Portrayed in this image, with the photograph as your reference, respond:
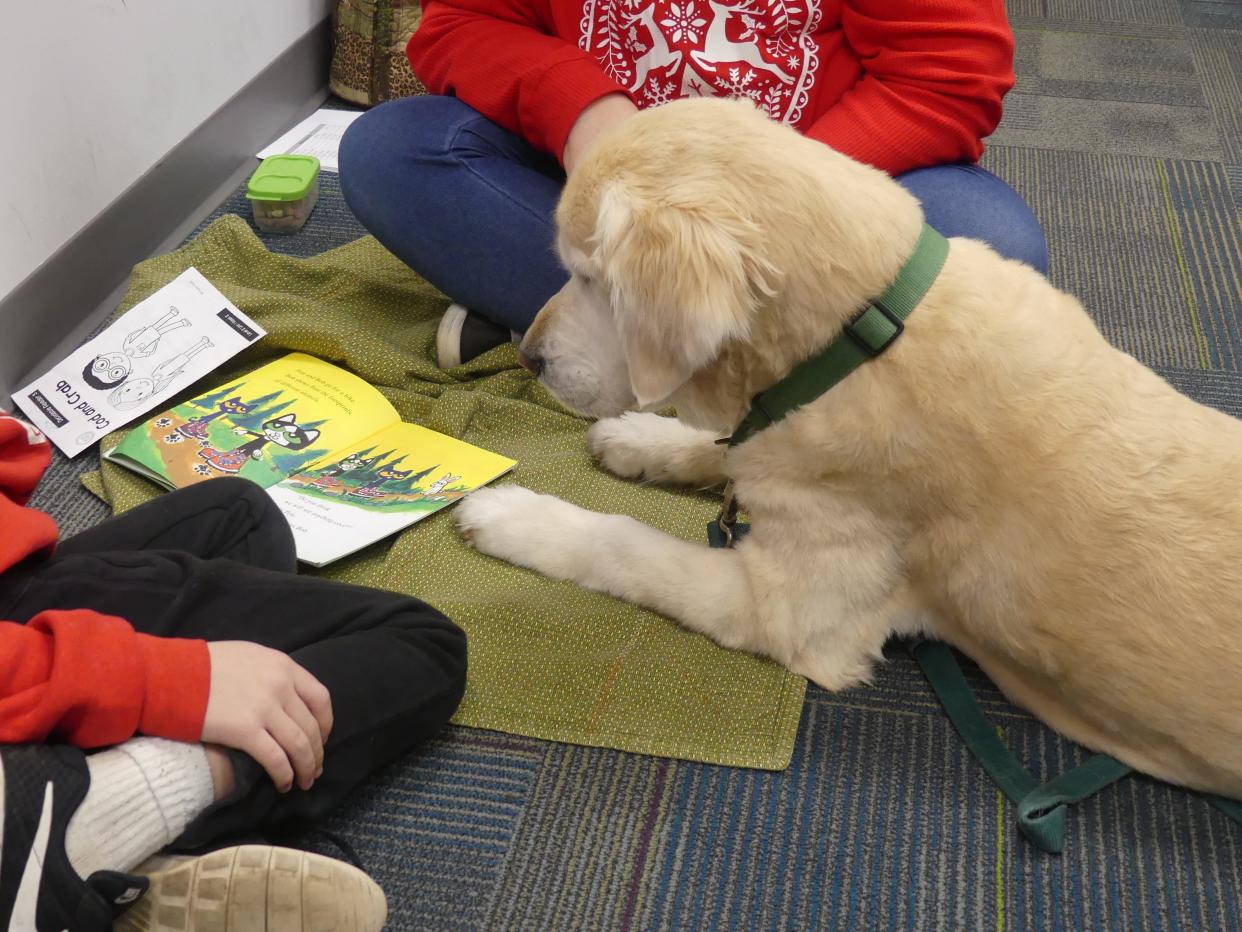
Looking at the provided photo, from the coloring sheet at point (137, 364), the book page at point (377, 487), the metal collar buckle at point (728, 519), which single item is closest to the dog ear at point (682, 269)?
the metal collar buckle at point (728, 519)

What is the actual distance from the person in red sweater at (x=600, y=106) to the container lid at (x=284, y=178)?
0.36m

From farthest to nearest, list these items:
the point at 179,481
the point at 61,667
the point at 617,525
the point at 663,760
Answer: the point at 179,481 → the point at 617,525 → the point at 663,760 → the point at 61,667

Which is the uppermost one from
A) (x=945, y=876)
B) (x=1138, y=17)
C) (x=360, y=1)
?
(x=360, y=1)

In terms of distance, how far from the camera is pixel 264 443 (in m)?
1.72

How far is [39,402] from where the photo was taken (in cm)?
184

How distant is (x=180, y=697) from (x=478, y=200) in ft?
3.65

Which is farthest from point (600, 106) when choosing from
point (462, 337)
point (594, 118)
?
point (462, 337)

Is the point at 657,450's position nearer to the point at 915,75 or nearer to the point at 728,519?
the point at 728,519

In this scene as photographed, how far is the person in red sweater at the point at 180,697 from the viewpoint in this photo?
36.4 inches

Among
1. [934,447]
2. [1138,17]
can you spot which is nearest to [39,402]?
[934,447]

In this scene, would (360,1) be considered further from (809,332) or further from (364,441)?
(809,332)

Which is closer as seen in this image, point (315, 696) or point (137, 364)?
point (315, 696)

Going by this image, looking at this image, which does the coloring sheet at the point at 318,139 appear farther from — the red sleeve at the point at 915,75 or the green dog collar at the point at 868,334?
the green dog collar at the point at 868,334

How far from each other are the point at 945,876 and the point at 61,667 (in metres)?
0.92
